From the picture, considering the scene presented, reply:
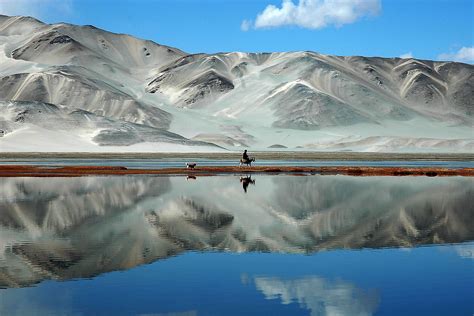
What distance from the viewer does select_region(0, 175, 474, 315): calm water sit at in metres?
14.6

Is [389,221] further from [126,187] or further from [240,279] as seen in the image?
[126,187]

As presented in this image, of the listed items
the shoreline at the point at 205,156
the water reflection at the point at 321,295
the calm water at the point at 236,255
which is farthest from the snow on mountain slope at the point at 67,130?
the water reflection at the point at 321,295

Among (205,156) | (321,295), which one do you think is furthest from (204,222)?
(205,156)

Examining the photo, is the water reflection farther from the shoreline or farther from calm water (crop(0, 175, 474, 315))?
the shoreline

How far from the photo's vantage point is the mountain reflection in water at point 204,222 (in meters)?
19.1

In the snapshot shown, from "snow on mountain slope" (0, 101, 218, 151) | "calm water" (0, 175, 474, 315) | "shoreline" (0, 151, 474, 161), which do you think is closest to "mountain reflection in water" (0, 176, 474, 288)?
"calm water" (0, 175, 474, 315)

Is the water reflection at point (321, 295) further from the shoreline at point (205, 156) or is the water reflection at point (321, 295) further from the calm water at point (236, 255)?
the shoreline at point (205, 156)

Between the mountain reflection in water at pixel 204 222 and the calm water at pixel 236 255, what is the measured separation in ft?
0.17

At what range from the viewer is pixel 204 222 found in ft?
87.3

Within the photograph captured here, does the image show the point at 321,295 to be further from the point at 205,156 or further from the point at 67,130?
the point at 67,130

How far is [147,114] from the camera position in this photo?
652 feet

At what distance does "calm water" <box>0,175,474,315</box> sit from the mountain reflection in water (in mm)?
53

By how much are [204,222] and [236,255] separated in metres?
6.83

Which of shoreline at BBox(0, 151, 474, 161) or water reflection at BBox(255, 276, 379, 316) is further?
shoreline at BBox(0, 151, 474, 161)
